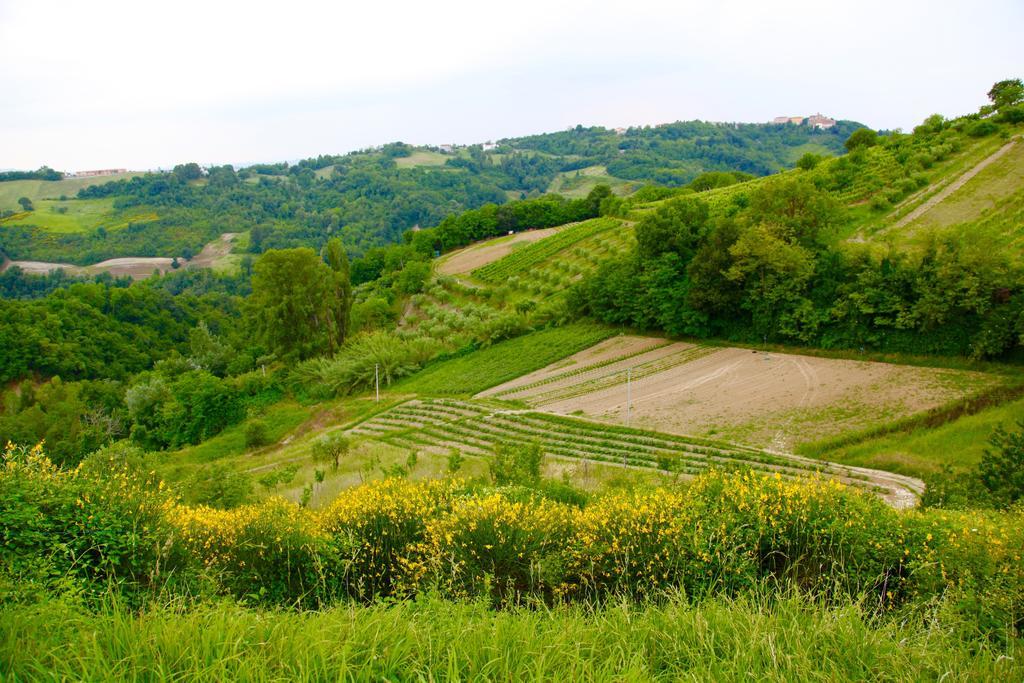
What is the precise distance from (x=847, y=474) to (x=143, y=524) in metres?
20.8

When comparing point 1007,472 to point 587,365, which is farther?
point 587,365

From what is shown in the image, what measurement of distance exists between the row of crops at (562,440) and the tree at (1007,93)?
5021cm

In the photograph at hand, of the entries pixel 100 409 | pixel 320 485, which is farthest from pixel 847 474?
pixel 100 409

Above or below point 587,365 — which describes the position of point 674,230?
above

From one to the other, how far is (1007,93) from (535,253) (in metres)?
42.6

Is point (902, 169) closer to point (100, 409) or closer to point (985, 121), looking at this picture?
point (985, 121)

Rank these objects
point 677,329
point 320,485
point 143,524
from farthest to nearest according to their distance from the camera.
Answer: point 677,329
point 320,485
point 143,524

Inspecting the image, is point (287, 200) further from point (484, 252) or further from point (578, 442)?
point (578, 442)

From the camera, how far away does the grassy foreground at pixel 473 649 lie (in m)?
5.06

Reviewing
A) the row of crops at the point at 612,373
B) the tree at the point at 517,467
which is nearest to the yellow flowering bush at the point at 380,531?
the tree at the point at 517,467

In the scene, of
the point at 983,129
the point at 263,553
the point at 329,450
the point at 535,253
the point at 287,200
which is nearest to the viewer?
the point at 263,553

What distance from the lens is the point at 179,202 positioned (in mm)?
165500

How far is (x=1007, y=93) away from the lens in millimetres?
53594

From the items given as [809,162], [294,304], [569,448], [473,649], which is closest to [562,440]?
[569,448]
